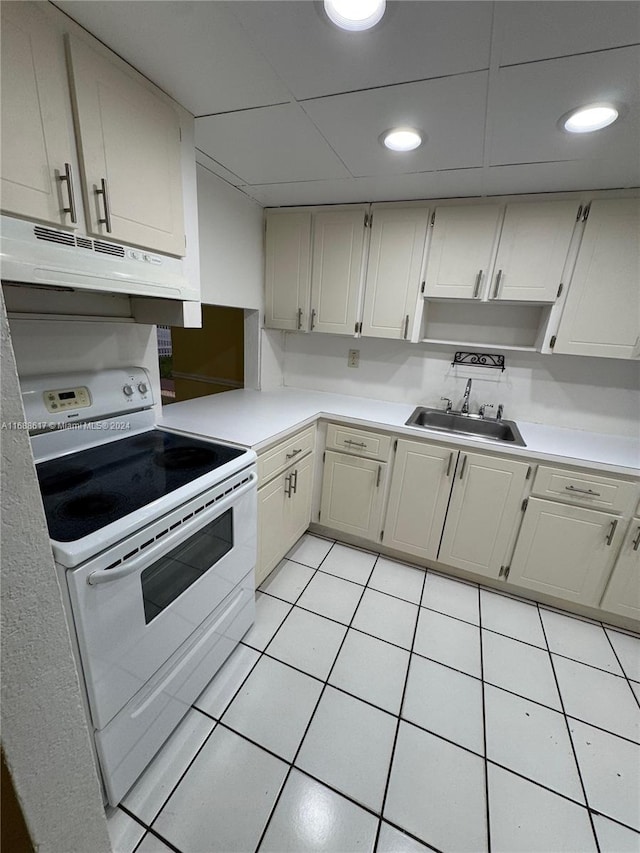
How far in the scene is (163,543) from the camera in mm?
1036

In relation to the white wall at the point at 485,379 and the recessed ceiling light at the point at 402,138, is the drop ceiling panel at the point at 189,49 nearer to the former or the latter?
the recessed ceiling light at the point at 402,138

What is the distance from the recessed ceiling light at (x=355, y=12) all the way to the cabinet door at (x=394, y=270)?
50.8 inches

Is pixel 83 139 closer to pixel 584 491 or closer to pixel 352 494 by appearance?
pixel 352 494

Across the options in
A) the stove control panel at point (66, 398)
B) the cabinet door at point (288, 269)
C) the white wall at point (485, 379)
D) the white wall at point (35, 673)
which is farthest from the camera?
the cabinet door at point (288, 269)

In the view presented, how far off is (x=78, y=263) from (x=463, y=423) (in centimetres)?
225

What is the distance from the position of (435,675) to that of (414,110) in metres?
2.30

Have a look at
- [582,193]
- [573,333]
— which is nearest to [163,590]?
[573,333]

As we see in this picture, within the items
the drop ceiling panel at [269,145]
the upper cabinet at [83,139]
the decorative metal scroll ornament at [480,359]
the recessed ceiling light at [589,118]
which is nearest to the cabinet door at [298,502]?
the decorative metal scroll ornament at [480,359]

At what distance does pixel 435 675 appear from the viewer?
1569 mm

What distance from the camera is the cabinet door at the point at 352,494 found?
2.21 meters

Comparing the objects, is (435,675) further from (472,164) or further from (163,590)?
(472,164)

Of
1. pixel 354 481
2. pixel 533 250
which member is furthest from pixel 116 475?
pixel 533 250

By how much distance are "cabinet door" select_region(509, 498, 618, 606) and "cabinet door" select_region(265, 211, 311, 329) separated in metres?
1.90

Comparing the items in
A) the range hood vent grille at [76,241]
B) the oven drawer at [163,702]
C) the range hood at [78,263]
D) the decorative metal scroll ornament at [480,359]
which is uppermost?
the range hood vent grille at [76,241]
